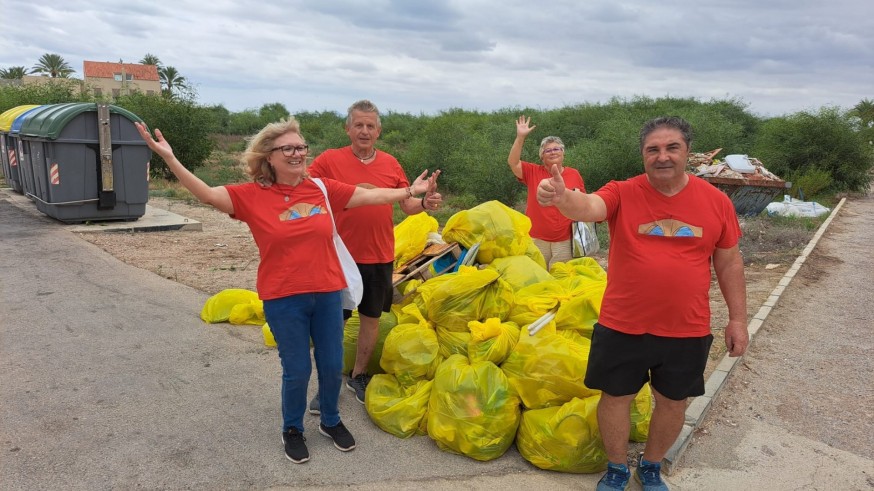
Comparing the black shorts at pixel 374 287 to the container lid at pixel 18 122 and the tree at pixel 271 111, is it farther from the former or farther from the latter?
the tree at pixel 271 111

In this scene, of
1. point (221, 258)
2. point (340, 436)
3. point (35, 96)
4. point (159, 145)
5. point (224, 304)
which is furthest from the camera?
point (35, 96)

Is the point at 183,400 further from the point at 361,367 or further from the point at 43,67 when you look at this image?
the point at 43,67

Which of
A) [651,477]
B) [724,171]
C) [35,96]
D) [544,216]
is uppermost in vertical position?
[35,96]

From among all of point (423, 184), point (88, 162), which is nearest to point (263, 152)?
point (423, 184)

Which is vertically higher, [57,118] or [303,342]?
[57,118]

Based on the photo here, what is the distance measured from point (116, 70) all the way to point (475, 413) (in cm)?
7513

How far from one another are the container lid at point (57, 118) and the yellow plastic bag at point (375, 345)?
19.6 feet

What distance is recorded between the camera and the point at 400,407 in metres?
3.40

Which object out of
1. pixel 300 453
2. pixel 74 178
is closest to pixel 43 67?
pixel 74 178

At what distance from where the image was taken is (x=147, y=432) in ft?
10.9

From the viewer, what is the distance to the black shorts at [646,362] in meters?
2.56

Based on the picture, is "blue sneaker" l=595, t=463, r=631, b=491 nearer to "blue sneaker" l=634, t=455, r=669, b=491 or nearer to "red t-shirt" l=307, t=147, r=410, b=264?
"blue sneaker" l=634, t=455, r=669, b=491

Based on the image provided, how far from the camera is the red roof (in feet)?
206

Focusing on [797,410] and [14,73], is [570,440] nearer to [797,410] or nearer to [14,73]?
[797,410]
